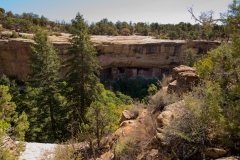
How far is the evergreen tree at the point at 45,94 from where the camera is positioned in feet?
42.2

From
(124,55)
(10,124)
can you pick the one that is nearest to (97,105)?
(10,124)

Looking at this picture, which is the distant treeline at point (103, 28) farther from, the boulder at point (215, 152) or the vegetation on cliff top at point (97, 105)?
the boulder at point (215, 152)

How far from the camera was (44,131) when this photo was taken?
13.3 m

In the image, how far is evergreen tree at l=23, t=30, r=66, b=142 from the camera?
12.9 metres

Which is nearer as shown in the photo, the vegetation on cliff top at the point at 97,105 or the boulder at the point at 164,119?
the vegetation on cliff top at the point at 97,105

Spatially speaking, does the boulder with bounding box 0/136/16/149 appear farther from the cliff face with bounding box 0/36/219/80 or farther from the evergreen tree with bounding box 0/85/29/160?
the cliff face with bounding box 0/36/219/80

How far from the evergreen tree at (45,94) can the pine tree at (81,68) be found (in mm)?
1140

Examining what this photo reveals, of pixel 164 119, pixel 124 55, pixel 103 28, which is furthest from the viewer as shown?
pixel 103 28

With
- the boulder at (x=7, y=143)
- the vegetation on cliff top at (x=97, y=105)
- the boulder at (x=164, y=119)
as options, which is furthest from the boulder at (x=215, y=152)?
the boulder at (x=7, y=143)

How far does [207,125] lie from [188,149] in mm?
736

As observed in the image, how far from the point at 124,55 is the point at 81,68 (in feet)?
50.1

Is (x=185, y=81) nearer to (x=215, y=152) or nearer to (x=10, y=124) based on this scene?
(x=215, y=152)

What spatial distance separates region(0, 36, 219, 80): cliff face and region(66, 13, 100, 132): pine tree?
11172 mm

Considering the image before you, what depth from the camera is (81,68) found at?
1230 centimetres
